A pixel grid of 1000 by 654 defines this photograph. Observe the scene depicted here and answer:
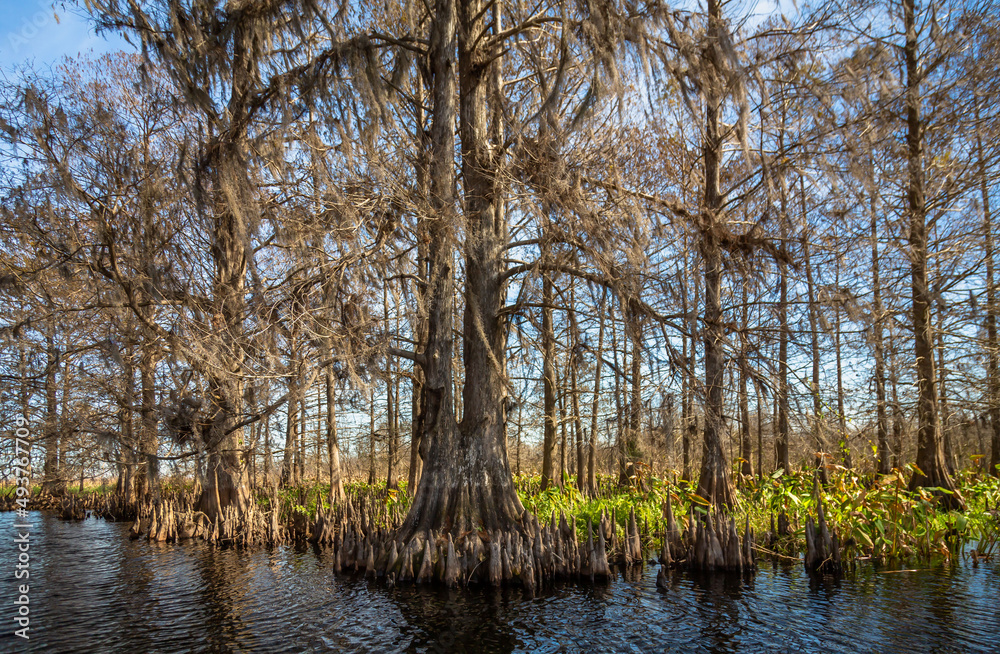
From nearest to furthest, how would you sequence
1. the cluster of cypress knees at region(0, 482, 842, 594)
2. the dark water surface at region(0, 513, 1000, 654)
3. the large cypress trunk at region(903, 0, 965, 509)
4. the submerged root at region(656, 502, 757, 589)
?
the dark water surface at region(0, 513, 1000, 654)
the cluster of cypress knees at region(0, 482, 842, 594)
the submerged root at region(656, 502, 757, 589)
the large cypress trunk at region(903, 0, 965, 509)

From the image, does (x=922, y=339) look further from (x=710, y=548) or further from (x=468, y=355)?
(x=468, y=355)

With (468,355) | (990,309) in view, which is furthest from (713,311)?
(990,309)

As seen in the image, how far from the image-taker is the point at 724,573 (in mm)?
6926

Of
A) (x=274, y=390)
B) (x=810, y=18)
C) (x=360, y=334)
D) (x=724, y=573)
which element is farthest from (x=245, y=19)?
(x=724, y=573)

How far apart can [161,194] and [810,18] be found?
9.45m

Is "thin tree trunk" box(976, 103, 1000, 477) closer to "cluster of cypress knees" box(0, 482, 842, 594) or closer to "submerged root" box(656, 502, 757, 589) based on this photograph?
"cluster of cypress knees" box(0, 482, 842, 594)

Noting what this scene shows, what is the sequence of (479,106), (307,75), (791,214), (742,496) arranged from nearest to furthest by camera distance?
(791,214) < (307,75) < (479,106) < (742,496)

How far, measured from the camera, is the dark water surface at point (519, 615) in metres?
4.90

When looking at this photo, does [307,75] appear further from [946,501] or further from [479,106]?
[946,501]

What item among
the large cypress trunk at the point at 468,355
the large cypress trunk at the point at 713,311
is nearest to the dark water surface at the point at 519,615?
the large cypress trunk at the point at 468,355

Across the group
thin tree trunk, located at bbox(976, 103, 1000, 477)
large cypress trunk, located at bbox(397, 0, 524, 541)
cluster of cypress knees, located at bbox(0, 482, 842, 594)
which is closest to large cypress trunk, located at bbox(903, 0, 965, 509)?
thin tree trunk, located at bbox(976, 103, 1000, 477)

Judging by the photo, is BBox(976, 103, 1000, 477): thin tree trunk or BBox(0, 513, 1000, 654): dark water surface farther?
BBox(976, 103, 1000, 477): thin tree trunk

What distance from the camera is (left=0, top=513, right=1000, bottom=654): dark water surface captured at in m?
4.90

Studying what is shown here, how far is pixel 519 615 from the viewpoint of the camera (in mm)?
5664
